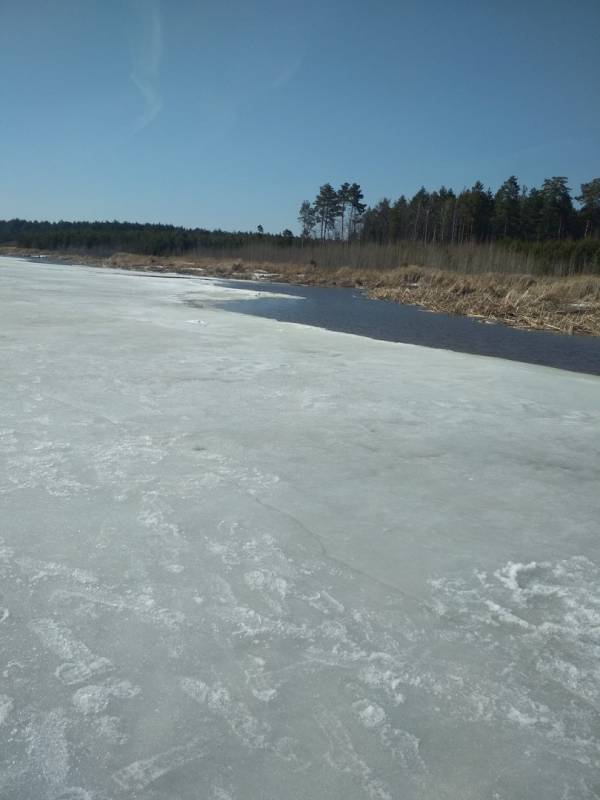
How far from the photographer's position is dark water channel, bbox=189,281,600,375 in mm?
8688

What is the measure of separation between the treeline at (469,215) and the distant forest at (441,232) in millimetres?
78

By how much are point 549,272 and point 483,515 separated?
2480 centimetres

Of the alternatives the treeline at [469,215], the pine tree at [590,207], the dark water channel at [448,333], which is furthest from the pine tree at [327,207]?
the dark water channel at [448,333]

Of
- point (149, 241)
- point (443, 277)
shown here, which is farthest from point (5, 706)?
point (149, 241)

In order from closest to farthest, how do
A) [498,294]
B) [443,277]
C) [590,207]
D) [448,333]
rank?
[448,333], [498,294], [443,277], [590,207]

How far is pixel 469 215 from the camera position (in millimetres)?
48688

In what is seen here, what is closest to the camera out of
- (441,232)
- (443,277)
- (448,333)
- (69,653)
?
(69,653)

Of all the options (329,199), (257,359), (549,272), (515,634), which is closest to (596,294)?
(549,272)

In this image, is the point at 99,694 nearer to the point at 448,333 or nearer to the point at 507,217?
the point at 448,333

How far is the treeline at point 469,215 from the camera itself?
44.5 metres

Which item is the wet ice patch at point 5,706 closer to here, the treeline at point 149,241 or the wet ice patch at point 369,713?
the wet ice patch at point 369,713

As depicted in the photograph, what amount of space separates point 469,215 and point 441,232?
3.30 m

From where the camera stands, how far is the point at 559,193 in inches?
1772

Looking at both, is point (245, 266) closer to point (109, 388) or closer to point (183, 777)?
point (109, 388)
